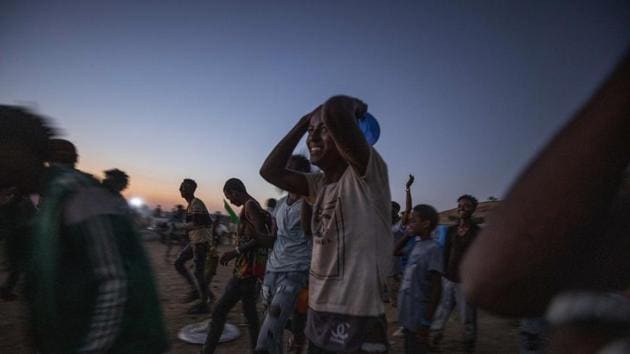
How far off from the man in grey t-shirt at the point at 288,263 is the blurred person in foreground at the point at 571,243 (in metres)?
2.85

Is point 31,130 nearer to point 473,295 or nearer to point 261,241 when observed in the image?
point 473,295

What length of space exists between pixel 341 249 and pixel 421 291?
2459 mm

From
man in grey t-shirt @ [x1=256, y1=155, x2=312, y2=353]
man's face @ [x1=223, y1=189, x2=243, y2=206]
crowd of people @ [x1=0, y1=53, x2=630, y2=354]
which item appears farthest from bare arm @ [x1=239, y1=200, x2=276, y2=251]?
man's face @ [x1=223, y1=189, x2=243, y2=206]

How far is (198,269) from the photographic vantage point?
6.70m

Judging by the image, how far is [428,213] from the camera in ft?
14.2


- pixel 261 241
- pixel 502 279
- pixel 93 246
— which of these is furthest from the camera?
pixel 261 241

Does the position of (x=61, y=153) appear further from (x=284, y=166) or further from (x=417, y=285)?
(x=417, y=285)

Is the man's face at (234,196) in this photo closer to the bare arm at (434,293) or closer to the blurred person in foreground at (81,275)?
the bare arm at (434,293)

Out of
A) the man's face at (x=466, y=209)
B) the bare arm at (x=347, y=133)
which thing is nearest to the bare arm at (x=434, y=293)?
the man's face at (x=466, y=209)

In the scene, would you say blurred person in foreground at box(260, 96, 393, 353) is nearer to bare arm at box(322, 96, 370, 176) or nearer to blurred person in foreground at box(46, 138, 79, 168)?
bare arm at box(322, 96, 370, 176)

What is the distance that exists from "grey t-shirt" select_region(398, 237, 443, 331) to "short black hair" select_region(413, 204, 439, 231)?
0.26 m

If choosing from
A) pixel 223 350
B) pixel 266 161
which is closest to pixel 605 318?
pixel 266 161

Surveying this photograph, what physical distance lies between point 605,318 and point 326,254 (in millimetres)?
1620

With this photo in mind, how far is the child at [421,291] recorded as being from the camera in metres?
3.83
